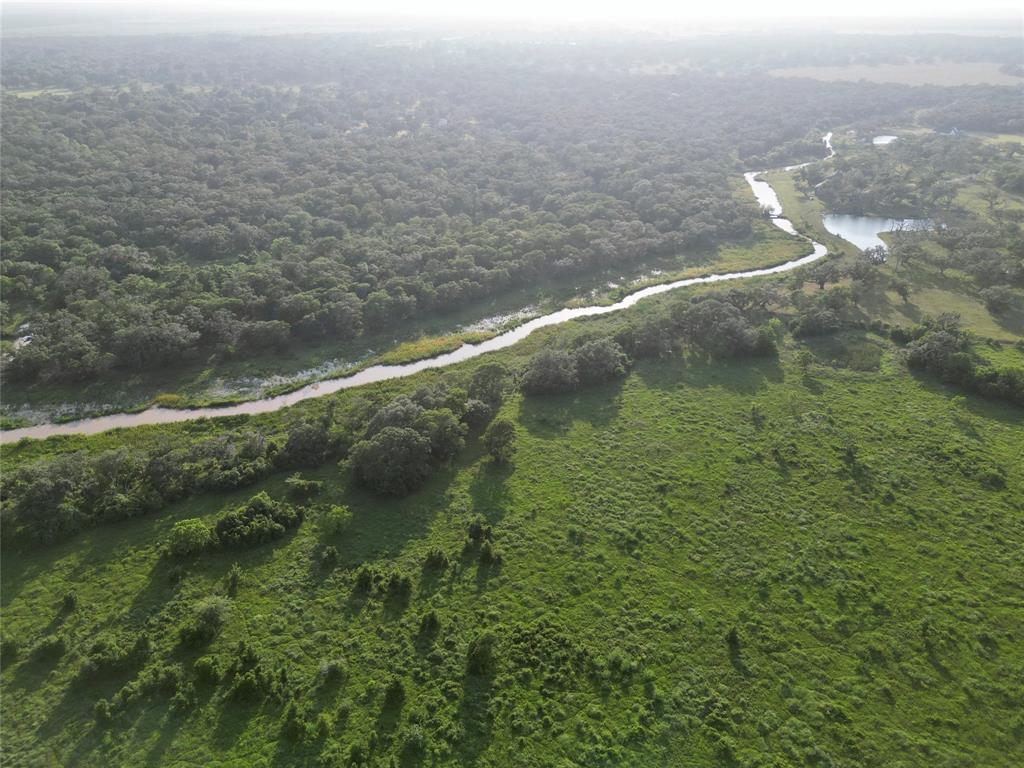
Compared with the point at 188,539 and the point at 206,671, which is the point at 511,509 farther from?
the point at 188,539

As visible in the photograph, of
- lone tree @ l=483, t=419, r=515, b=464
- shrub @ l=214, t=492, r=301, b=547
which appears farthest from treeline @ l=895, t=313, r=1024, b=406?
shrub @ l=214, t=492, r=301, b=547

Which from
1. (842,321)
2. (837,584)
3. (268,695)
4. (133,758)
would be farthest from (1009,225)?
(133,758)

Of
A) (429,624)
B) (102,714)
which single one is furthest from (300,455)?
(102,714)

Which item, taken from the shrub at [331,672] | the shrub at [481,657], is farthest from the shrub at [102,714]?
the shrub at [481,657]

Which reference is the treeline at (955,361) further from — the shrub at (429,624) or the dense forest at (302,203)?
the shrub at (429,624)

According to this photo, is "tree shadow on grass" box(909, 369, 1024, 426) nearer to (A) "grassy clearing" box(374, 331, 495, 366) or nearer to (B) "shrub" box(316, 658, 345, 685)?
(A) "grassy clearing" box(374, 331, 495, 366)

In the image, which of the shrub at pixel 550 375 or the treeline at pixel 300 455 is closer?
the treeline at pixel 300 455
